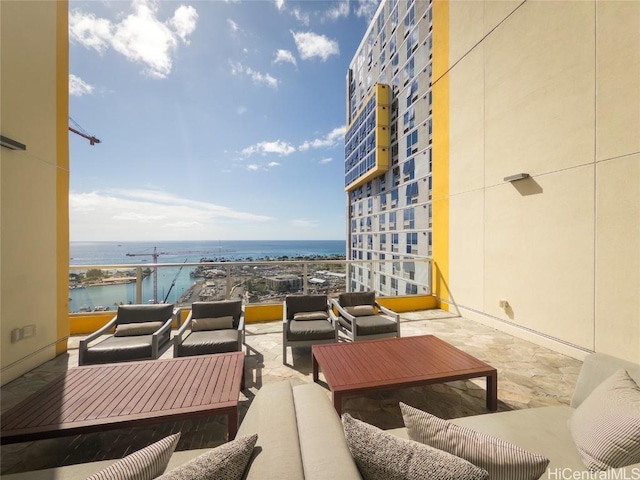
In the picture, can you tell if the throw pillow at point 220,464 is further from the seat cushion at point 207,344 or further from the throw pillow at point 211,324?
the throw pillow at point 211,324

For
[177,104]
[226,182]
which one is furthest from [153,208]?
[177,104]

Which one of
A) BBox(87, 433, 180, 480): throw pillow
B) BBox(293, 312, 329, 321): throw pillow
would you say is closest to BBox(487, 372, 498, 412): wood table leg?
BBox(293, 312, 329, 321): throw pillow

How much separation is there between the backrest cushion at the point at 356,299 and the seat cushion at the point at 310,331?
0.72 meters

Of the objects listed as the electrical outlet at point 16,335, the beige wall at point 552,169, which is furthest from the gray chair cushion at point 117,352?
the beige wall at point 552,169

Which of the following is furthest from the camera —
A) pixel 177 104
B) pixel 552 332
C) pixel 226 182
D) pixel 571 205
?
pixel 226 182

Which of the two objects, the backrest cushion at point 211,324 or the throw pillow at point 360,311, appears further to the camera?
the throw pillow at point 360,311

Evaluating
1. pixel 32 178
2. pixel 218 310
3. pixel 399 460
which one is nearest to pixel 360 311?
pixel 218 310

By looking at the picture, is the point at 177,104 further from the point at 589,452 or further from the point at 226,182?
the point at 226,182

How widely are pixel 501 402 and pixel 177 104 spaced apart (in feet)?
30.7

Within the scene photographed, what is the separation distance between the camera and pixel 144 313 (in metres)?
3.72

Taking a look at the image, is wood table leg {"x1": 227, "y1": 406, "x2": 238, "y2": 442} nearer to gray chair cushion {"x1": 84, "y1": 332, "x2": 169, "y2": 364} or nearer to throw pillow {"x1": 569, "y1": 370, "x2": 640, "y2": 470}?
gray chair cushion {"x1": 84, "y1": 332, "x2": 169, "y2": 364}

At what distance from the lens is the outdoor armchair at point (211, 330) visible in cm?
312

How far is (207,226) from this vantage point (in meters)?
32.4

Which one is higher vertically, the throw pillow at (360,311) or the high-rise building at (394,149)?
the high-rise building at (394,149)
